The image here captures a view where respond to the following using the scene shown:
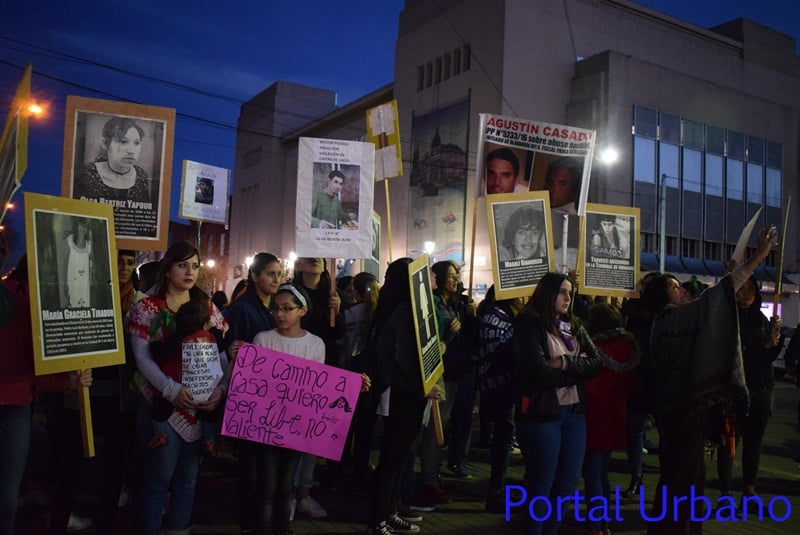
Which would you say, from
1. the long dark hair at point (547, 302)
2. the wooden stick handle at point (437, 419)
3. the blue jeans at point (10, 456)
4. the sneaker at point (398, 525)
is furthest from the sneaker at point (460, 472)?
the blue jeans at point (10, 456)

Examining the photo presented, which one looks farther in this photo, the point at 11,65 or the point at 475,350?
the point at 11,65

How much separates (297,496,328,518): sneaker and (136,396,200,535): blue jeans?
155cm

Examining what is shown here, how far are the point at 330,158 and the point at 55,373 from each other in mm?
3029

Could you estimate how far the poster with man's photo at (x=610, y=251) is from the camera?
24.0 feet

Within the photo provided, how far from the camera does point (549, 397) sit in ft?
14.6

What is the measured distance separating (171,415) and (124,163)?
196 centimetres

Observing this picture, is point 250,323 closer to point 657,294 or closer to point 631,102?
point 657,294

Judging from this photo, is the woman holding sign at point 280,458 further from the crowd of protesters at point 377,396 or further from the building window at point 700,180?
the building window at point 700,180

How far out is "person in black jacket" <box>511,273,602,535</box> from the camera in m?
4.46

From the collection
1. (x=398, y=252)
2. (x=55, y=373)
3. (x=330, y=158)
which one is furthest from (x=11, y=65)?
(x=398, y=252)

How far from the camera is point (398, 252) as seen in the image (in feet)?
132

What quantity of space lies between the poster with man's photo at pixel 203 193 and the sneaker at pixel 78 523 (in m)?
5.36

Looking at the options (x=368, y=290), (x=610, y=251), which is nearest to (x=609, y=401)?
(x=368, y=290)

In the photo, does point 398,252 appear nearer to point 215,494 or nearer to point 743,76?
point 743,76
